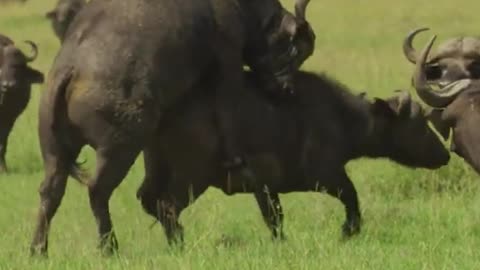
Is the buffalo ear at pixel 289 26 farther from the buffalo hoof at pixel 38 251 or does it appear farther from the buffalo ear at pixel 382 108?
the buffalo hoof at pixel 38 251

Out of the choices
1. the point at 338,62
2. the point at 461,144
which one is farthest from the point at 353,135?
the point at 338,62

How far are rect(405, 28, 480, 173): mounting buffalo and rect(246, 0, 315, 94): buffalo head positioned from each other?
0.87m

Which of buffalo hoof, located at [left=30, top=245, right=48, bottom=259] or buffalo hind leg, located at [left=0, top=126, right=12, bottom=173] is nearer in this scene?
buffalo hoof, located at [left=30, top=245, right=48, bottom=259]

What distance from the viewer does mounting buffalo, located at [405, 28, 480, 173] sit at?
32.9 ft

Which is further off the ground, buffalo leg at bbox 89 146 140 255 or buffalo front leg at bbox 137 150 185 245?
buffalo leg at bbox 89 146 140 255

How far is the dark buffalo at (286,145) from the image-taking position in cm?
1003

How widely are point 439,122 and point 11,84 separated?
7.12 meters

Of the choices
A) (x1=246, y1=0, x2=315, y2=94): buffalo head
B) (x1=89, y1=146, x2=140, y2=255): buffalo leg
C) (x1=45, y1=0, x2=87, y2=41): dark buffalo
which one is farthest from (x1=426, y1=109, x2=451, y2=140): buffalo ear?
(x1=45, y1=0, x2=87, y2=41): dark buffalo

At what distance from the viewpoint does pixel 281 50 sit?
10578mm

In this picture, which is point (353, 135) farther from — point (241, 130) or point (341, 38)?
Answer: point (341, 38)

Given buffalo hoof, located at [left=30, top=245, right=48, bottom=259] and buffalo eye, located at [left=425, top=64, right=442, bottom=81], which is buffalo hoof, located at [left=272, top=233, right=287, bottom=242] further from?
buffalo eye, located at [left=425, top=64, right=442, bottom=81]

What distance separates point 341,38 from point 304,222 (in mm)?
18312

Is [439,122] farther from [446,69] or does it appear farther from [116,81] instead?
[116,81]

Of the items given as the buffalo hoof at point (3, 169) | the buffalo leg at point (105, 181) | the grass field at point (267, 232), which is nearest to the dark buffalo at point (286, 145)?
the grass field at point (267, 232)
